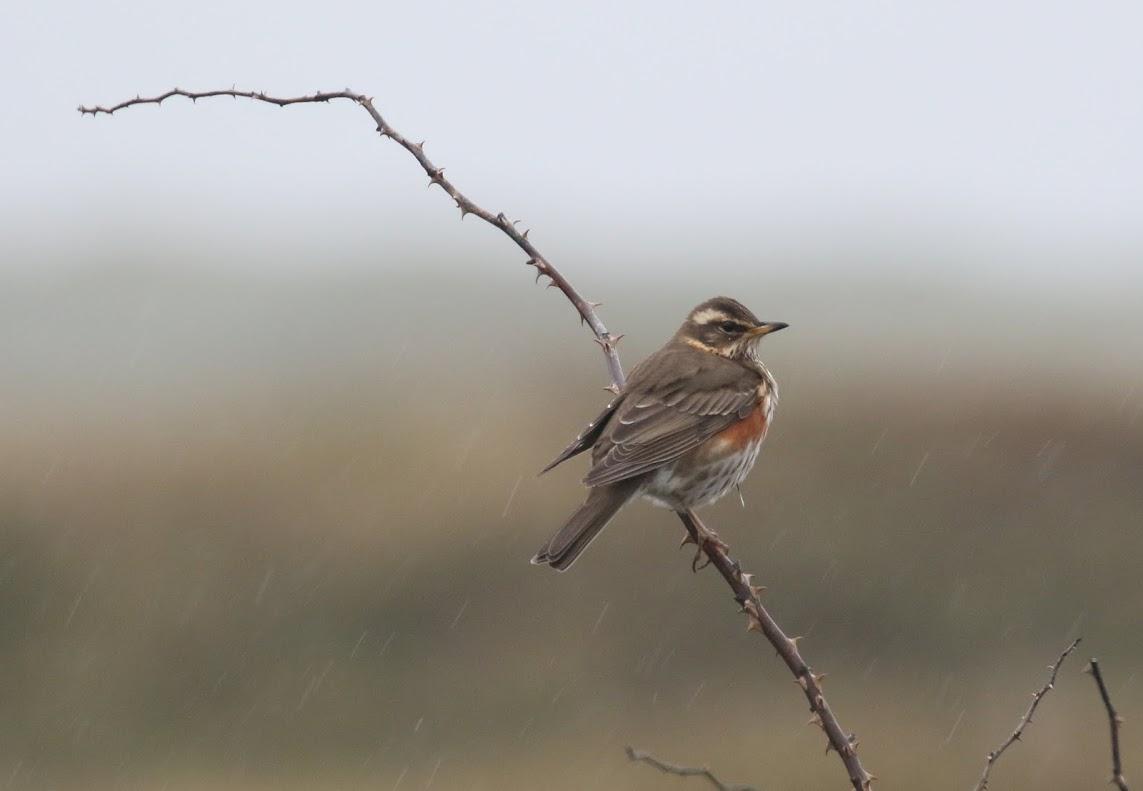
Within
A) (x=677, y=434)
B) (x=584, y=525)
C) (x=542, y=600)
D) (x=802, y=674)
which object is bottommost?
(x=542, y=600)

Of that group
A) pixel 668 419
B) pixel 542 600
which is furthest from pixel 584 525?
pixel 542 600

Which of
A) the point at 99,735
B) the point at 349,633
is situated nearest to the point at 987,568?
the point at 349,633

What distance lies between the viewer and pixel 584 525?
22.3 feet

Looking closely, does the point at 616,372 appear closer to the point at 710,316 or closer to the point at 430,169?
the point at 430,169

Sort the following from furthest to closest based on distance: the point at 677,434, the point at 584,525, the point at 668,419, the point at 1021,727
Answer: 1. the point at 668,419
2. the point at 677,434
3. the point at 584,525
4. the point at 1021,727

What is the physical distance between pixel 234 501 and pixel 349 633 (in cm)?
257

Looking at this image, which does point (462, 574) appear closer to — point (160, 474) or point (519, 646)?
point (519, 646)

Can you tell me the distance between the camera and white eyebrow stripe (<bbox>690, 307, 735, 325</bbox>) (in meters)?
8.52

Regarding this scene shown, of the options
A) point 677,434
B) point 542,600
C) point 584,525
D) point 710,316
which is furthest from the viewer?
point 542,600

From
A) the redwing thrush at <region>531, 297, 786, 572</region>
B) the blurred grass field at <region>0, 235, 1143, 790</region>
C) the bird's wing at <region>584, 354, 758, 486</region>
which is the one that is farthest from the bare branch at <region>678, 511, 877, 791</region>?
the blurred grass field at <region>0, 235, 1143, 790</region>

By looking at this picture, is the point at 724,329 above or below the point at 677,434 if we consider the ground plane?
above

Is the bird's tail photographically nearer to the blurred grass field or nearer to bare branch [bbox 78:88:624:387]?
bare branch [bbox 78:88:624:387]

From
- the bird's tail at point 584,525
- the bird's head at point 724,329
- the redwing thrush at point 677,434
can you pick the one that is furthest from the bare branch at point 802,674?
the bird's head at point 724,329

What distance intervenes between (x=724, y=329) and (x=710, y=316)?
10 centimetres
